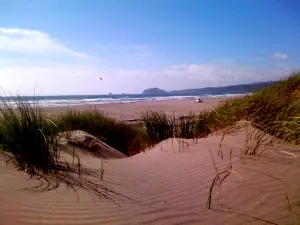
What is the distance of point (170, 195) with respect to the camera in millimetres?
2652

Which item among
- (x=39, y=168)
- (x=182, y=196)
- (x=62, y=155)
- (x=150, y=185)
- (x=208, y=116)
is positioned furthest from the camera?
(x=208, y=116)

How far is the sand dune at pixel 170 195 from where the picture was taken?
2.20 m

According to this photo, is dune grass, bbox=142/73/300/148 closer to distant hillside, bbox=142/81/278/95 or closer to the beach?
distant hillside, bbox=142/81/278/95

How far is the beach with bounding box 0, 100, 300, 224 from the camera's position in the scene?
2.21m

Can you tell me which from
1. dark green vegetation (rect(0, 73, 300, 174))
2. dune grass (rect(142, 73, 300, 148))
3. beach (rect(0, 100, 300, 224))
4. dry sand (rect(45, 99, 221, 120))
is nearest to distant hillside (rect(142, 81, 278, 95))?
dark green vegetation (rect(0, 73, 300, 174))

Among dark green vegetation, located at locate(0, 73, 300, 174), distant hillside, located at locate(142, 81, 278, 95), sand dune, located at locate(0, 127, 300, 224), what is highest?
distant hillside, located at locate(142, 81, 278, 95)

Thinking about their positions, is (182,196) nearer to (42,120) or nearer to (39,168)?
(39,168)

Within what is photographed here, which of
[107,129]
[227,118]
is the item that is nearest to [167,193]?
[227,118]

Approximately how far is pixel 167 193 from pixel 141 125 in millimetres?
4487

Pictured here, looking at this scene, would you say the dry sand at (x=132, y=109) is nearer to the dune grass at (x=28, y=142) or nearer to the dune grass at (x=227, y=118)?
the dune grass at (x=227, y=118)

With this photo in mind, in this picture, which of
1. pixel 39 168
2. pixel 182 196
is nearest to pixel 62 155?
pixel 39 168

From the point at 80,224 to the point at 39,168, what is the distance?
1386 millimetres

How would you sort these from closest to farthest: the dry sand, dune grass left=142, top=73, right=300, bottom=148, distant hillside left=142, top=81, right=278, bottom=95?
dune grass left=142, top=73, right=300, bottom=148 < distant hillside left=142, top=81, right=278, bottom=95 < the dry sand

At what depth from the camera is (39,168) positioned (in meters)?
3.21
